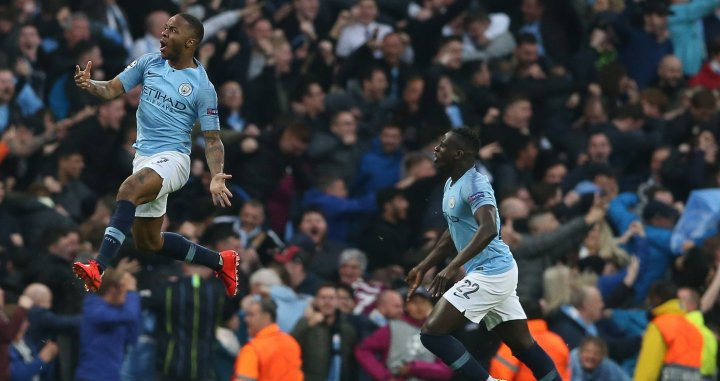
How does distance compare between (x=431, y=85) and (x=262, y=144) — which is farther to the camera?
(x=431, y=85)

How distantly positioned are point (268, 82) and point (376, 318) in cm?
435

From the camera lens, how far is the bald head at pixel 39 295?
55.9 ft

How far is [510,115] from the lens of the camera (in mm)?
21484

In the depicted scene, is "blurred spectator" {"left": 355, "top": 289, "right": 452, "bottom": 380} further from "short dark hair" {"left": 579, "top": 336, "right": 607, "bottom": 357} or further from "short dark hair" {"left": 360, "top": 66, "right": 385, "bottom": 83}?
"short dark hair" {"left": 360, "top": 66, "right": 385, "bottom": 83}

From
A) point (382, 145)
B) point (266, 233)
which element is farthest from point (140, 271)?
point (382, 145)

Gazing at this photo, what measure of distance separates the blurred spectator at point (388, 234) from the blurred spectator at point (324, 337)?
1.79m

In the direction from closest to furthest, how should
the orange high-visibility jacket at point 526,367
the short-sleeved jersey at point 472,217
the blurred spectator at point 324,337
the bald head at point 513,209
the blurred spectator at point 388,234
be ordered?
the short-sleeved jersey at point 472,217 < the orange high-visibility jacket at point 526,367 < the blurred spectator at point 324,337 < the bald head at point 513,209 < the blurred spectator at point 388,234

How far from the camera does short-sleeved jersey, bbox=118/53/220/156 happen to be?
13.5m

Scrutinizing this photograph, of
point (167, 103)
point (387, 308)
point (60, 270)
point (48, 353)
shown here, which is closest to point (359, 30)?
point (387, 308)

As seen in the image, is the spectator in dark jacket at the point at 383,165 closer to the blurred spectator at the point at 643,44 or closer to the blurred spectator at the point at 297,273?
the blurred spectator at the point at 297,273

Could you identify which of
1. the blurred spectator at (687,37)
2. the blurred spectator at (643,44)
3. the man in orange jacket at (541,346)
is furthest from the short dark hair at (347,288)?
the blurred spectator at (687,37)

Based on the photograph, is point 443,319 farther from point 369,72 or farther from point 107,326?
point 369,72

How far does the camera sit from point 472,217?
13.8m

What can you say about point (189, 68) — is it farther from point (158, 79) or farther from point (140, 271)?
point (140, 271)
